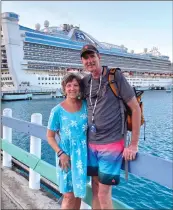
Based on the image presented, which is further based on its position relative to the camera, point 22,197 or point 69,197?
point 22,197

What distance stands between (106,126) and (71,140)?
28cm

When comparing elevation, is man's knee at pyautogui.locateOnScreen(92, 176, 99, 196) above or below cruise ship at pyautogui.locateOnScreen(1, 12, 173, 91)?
below

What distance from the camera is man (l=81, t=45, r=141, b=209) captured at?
162 centimetres

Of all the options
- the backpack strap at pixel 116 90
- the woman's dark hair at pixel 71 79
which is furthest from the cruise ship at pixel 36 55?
the backpack strap at pixel 116 90

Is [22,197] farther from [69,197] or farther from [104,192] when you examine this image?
[104,192]

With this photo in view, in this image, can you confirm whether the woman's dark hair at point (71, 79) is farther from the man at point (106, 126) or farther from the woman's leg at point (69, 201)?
the woman's leg at point (69, 201)

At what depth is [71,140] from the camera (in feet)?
5.88

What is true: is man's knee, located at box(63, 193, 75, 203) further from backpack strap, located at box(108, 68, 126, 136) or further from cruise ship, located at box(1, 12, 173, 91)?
cruise ship, located at box(1, 12, 173, 91)

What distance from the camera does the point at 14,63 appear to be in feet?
146

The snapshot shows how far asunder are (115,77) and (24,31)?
50253 millimetres

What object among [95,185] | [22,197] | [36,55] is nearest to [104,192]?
[95,185]

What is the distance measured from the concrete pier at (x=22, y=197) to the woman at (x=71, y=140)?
0.60 m

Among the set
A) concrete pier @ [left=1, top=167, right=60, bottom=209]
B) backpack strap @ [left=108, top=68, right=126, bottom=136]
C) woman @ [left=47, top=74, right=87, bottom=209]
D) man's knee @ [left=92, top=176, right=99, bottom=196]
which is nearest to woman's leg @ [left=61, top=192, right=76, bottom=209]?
woman @ [left=47, top=74, right=87, bottom=209]

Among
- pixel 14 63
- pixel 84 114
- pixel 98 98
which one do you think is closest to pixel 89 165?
pixel 84 114
